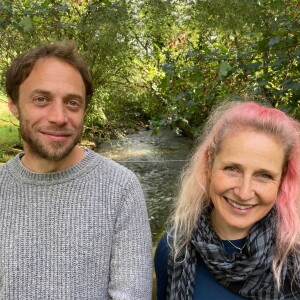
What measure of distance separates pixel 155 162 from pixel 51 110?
826 centimetres

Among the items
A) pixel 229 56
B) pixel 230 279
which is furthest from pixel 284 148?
pixel 229 56

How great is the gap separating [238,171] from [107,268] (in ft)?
1.93

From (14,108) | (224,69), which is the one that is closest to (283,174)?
(14,108)

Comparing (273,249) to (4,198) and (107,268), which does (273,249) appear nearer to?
(107,268)

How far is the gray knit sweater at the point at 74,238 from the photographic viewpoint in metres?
1.44

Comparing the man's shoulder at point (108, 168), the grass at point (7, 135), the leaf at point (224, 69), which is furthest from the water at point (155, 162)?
the man's shoulder at point (108, 168)

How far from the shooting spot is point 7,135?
404 inches

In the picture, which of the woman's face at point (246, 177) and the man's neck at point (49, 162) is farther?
the man's neck at point (49, 162)

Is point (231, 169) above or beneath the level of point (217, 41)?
beneath

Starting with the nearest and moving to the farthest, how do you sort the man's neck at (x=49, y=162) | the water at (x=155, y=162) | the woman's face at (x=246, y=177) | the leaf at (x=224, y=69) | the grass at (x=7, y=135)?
1. the woman's face at (x=246, y=177)
2. the man's neck at (x=49, y=162)
3. the leaf at (x=224, y=69)
4. the water at (x=155, y=162)
5. the grass at (x=7, y=135)

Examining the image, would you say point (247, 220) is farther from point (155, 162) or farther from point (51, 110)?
point (155, 162)

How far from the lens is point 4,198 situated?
1.53 meters

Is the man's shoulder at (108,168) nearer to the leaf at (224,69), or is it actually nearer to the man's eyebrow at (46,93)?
the man's eyebrow at (46,93)

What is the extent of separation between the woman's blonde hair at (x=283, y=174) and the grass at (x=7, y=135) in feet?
24.4
